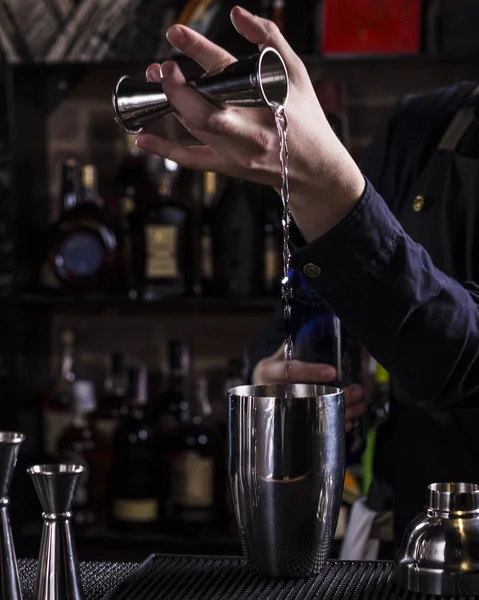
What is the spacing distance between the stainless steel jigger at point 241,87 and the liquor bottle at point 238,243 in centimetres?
129

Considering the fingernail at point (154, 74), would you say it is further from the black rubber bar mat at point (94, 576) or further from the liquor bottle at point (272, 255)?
the liquor bottle at point (272, 255)

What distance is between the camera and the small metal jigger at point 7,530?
2.47 feet

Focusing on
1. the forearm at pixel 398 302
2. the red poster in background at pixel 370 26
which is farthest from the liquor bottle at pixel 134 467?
the forearm at pixel 398 302

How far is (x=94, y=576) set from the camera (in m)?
0.87

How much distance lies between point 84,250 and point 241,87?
58.8 inches

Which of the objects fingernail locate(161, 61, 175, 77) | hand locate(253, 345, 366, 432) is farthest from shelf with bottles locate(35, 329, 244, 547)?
fingernail locate(161, 61, 175, 77)

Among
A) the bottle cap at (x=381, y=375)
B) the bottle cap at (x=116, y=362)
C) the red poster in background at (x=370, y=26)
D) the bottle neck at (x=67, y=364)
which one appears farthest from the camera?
the bottle neck at (x=67, y=364)

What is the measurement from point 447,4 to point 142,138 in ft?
4.26

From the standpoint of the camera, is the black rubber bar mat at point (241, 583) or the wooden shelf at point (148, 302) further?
the wooden shelf at point (148, 302)

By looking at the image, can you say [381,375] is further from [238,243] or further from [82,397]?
[82,397]

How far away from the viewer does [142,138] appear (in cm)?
93

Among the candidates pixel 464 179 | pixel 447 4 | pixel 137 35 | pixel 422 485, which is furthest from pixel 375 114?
pixel 422 485

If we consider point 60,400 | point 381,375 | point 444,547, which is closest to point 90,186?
point 60,400

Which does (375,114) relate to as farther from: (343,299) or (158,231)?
(343,299)
